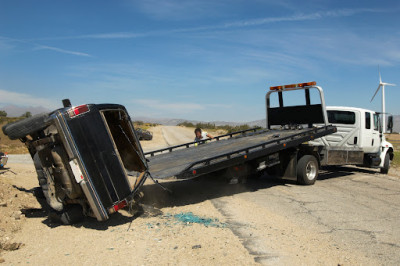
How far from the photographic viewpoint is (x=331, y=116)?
36.7 feet

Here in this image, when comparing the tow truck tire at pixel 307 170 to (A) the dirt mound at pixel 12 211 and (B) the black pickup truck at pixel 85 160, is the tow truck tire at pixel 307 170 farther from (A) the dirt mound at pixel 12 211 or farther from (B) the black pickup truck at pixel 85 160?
(A) the dirt mound at pixel 12 211

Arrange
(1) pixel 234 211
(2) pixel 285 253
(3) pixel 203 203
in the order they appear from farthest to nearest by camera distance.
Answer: (3) pixel 203 203 < (1) pixel 234 211 < (2) pixel 285 253

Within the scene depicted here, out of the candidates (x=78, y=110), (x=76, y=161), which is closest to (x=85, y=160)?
(x=76, y=161)

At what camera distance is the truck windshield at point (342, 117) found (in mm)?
10789

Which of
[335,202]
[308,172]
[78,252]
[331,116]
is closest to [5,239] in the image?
[78,252]

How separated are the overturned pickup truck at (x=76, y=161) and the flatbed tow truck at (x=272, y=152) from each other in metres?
1.06

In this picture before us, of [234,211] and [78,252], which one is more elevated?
[78,252]

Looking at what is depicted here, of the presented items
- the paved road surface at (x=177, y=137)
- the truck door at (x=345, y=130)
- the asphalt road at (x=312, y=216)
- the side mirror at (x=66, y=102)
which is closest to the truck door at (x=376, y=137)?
the truck door at (x=345, y=130)

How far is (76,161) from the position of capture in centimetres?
514

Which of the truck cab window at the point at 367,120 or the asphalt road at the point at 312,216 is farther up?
the truck cab window at the point at 367,120

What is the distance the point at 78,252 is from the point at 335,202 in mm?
5262

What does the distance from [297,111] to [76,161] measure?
725 cm

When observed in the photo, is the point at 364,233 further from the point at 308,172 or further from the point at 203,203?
the point at 308,172

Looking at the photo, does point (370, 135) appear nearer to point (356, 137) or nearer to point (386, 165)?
point (356, 137)
